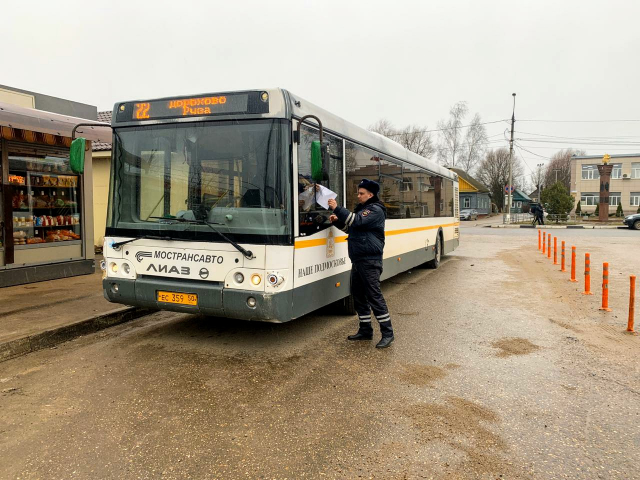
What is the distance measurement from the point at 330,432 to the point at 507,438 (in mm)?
1338

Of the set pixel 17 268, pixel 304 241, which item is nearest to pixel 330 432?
pixel 304 241

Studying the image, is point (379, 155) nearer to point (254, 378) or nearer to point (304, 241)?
point (304, 241)

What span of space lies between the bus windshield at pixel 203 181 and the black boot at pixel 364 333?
175 cm

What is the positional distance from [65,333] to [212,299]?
2321 mm

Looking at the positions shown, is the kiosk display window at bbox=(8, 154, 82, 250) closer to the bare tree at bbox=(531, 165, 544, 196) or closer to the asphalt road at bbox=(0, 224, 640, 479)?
the asphalt road at bbox=(0, 224, 640, 479)

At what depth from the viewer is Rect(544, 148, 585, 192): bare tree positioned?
93188mm

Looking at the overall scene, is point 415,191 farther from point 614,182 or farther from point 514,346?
point 614,182

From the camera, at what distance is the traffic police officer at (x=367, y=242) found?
5773 millimetres

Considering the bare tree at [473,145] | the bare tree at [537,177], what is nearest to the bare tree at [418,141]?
the bare tree at [473,145]

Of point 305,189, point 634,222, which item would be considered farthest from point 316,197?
point 634,222

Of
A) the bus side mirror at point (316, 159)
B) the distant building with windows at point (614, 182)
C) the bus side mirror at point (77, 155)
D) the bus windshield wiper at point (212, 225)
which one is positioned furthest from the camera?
the distant building with windows at point (614, 182)

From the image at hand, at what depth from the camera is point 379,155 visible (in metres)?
8.57

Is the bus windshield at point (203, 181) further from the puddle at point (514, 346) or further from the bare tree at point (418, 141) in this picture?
the bare tree at point (418, 141)

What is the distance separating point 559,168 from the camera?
3856 inches
